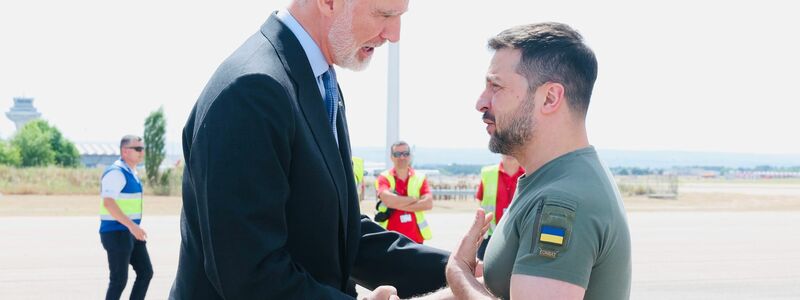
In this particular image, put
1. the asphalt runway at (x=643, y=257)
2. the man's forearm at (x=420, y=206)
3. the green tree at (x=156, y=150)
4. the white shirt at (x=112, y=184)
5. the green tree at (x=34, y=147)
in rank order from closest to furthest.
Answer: the white shirt at (x=112, y=184)
the man's forearm at (x=420, y=206)
the asphalt runway at (x=643, y=257)
the green tree at (x=156, y=150)
the green tree at (x=34, y=147)

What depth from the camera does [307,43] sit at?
8.03ft

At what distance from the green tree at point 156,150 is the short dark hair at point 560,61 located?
32.2 m

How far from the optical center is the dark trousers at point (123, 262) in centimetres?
768

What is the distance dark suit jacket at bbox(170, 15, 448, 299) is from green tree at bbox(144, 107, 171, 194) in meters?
31.9

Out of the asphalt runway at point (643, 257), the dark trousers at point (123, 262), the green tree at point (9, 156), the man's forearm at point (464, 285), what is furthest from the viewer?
the green tree at point (9, 156)

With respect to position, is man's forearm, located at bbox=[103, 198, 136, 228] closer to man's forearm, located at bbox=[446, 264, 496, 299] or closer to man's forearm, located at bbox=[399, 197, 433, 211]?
man's forearm, located at bbox=[399, 197, 433, 211]

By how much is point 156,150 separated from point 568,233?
36063 mm

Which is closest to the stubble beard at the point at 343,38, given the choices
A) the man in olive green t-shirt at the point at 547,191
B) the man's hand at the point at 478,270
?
the man in olive green t-shirt at the point at 547,191

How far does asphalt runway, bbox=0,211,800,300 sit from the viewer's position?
9.41 m

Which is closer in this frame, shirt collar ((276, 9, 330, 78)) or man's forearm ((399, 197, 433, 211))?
shirt collar ((276, 9, 330, 78))

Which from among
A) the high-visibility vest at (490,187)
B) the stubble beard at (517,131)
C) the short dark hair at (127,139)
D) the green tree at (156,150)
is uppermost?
the stubble beard at (517,131)

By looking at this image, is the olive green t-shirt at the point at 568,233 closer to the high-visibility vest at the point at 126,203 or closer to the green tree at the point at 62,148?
the high-visibility vest at the point at 126,203

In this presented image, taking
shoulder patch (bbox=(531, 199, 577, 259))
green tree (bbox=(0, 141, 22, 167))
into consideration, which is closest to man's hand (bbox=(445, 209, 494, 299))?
shoulder patch (bbox=(531, 199, 577, 259))

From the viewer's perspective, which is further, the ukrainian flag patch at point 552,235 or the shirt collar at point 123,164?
the shirt collar at point 123,164
